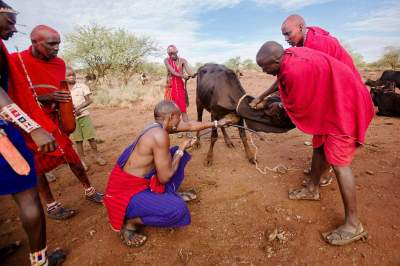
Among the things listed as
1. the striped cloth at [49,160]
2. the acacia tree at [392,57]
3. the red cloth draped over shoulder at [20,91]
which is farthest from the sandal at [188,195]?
the acacia tree at [392,57]

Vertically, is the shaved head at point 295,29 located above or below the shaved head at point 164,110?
above

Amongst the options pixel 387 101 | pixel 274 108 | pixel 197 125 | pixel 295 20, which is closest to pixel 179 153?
pixel 197 125

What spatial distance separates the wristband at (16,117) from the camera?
1.75m

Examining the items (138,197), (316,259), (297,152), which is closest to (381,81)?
(297,152)

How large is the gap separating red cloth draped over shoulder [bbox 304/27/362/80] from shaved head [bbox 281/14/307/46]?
0.09 metres

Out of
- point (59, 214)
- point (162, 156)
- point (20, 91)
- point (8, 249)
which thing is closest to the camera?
point (20, 91)

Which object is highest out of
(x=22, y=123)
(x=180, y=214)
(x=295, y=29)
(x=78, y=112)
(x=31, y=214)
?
(x=295, y=29)

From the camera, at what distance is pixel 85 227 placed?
10.4ft

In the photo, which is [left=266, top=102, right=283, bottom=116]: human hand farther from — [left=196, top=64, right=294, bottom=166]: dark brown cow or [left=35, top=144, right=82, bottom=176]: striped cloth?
[left=35, top=144, right=82, bottom=176]: striped cloth

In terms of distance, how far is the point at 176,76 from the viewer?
6.33 meters

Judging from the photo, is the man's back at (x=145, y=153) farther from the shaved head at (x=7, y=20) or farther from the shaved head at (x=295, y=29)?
the shaved head at (x=295, y=29)

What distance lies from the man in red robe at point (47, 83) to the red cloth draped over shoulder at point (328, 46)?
2.84m

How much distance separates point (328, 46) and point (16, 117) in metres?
3.00

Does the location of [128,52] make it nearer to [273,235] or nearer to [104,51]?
[104,51]
